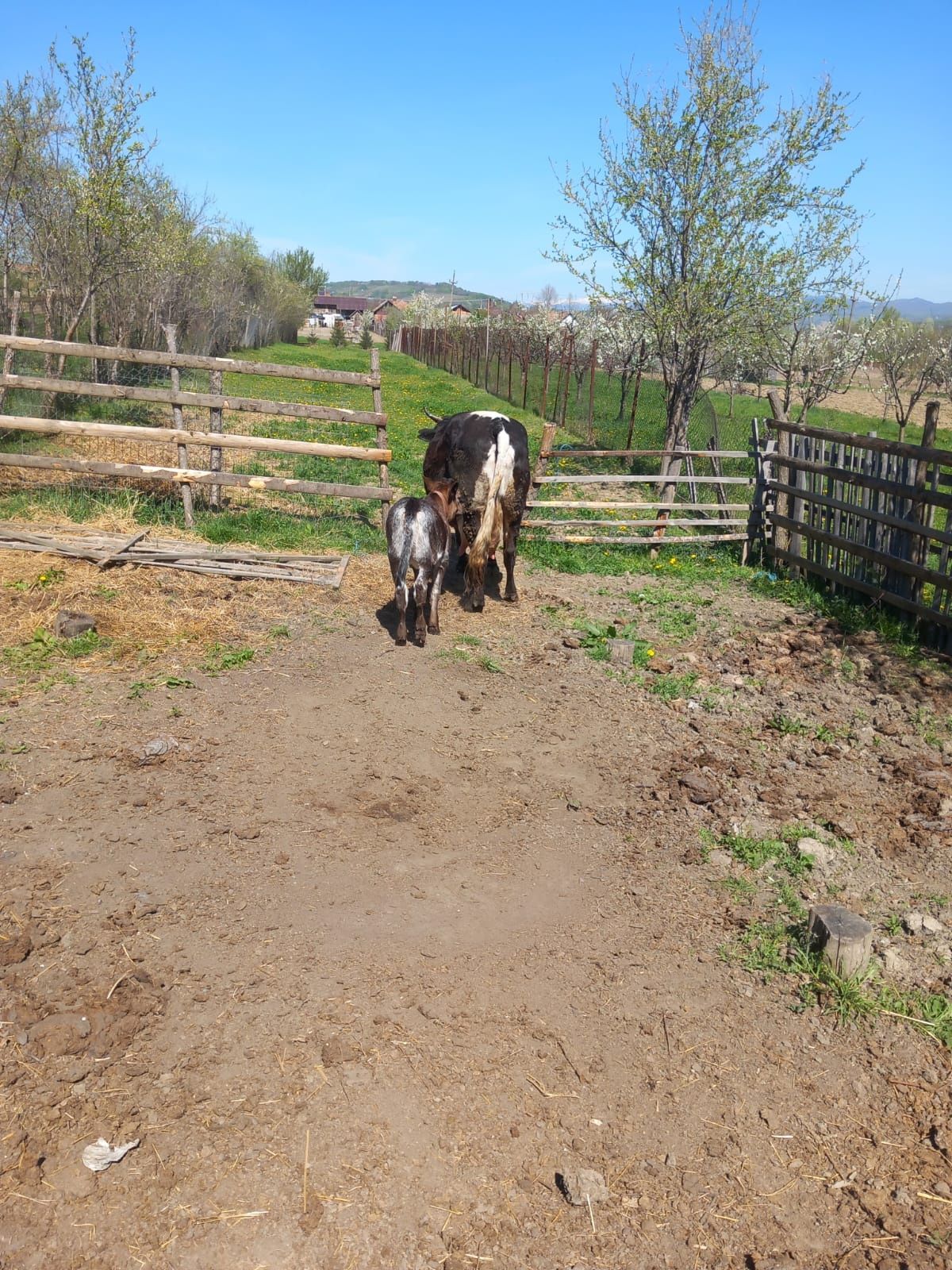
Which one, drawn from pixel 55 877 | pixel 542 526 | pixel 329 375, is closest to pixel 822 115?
pixel 542 526

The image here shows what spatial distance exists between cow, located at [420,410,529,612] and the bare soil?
6.70 feet

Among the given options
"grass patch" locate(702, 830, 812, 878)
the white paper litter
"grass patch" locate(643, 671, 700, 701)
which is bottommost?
the white paper litter

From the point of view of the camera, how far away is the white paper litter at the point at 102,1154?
9.30 ft

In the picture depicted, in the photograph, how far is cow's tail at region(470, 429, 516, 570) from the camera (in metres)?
8.11

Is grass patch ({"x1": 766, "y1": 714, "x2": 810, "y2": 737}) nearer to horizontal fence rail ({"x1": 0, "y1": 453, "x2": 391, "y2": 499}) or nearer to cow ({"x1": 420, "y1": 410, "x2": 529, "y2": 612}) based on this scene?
cow ({"x1": 420, "y1": 410, "x2": 529, "y2": 612})

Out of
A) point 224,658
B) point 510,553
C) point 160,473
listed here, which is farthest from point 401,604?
point 160,473

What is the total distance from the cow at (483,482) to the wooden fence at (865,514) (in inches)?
127

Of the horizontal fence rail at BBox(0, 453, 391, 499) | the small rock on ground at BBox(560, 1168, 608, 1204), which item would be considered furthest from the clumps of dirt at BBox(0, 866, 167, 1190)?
the horizontal fence rail at BBox(0, 453, 391, 499)

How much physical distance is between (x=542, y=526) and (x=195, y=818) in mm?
6859

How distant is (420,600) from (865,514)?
4.37 m

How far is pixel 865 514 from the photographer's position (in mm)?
8727

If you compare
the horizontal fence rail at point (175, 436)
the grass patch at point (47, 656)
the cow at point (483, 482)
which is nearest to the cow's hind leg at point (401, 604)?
the cow at point (483, 482)

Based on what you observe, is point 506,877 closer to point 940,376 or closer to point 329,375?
point 329,375

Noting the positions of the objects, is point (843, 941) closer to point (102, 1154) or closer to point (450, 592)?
point (102, 1154)
